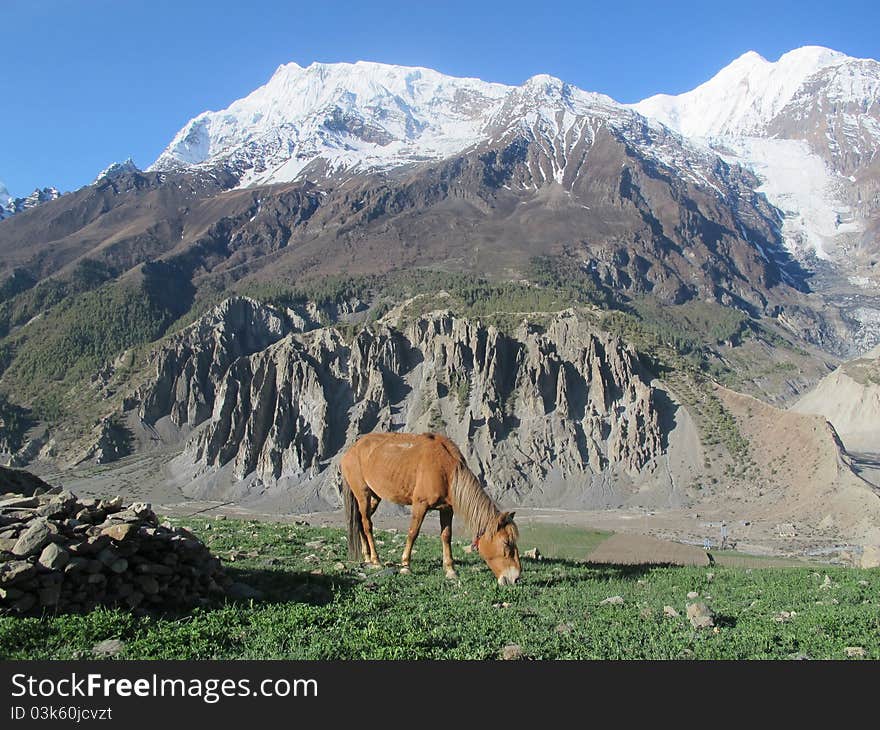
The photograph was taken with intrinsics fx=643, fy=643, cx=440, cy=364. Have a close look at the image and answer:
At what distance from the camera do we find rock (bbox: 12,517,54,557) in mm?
8992

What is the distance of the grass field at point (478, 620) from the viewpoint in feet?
26.1

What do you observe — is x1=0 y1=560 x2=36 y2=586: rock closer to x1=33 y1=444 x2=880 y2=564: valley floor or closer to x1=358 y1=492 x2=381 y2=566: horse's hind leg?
x1=358 y1=492 x2=381 y2=566: horse's hind leg

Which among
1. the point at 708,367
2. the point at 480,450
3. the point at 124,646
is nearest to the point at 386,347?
the point at 480,450

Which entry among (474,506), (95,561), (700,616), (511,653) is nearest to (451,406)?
(474,506)

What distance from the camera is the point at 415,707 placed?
6.49 metres

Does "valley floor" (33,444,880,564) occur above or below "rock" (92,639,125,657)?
below

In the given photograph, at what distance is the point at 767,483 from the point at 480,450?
103ft

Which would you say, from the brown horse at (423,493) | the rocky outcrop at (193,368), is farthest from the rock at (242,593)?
the rocky outcrop at (193,368)

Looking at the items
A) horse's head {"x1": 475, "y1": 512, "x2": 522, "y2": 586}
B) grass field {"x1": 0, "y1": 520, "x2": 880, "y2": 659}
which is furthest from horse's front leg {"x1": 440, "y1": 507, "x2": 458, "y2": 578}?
horse's head {"x1": 475, "y1": 512, "x2": 522, "y2": 586}

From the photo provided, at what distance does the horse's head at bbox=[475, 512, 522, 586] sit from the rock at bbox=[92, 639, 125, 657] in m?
6.58

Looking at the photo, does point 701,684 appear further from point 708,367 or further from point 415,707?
point 708,367

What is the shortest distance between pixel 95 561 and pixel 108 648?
198 centimetres

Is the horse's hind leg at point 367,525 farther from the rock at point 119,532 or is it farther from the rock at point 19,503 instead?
the rock at point 19,503

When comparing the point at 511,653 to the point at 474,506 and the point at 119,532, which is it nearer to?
the point at 474,506
